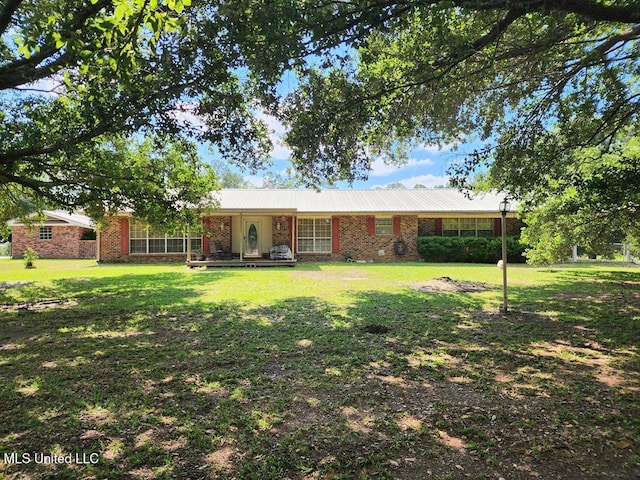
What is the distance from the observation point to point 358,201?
885 inches

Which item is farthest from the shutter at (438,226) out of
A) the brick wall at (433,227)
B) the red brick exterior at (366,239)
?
the red brick exterior at (366,239)

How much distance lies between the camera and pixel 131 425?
307 cm

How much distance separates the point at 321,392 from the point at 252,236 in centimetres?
1665

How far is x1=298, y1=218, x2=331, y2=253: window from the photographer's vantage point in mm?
20578

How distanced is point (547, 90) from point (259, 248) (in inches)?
590

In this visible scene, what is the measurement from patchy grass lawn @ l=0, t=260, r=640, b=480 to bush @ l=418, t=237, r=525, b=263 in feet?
38.3

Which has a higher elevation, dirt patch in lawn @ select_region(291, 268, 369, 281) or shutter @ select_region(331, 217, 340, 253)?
shutter @ select_region(331, 217, 340, 253)

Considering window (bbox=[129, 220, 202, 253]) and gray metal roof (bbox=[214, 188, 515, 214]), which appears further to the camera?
gray metal roof (bbox=[214, 188, 515, 214])

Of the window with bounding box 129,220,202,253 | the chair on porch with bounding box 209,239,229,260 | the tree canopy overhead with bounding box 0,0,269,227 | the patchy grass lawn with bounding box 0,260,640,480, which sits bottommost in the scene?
the patchy grass lawn with bounding box 0,260,640,480

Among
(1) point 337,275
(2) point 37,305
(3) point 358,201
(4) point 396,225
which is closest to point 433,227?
(4) point 396,225

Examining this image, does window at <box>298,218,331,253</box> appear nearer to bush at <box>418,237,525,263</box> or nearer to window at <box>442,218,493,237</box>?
bush at <box>418,237,525,263</box>

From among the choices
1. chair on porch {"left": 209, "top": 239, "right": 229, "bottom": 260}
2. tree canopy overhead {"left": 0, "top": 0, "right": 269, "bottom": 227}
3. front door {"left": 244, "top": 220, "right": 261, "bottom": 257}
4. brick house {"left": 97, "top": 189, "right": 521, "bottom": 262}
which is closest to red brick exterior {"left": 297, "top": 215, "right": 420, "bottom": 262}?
brick house {"left": 97, "top": 189, "right": 521, "bottom": 262}

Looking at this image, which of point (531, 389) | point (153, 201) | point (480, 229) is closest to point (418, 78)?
point (531, 389)

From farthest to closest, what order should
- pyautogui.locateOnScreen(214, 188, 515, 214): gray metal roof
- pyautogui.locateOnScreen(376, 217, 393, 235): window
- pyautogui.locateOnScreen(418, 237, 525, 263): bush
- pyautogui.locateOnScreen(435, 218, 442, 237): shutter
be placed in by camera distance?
pyautogui.locateOnScreen(435, 218, 442, 237): shutter
pyautogui.locateOnScreen(376, 217, 393, 235): window
pyautogui.locateOnScreen(214, 188, 515, 214): gray metal roof
pyautogui.locateOnScreen(418, 237, 525, 263): bush
